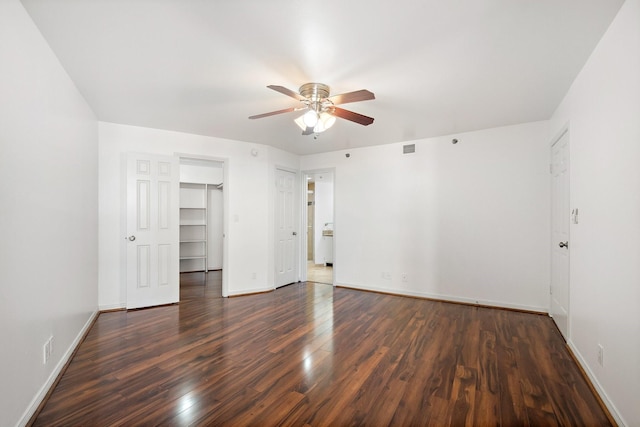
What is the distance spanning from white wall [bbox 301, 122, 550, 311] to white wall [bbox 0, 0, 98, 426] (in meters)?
3.75

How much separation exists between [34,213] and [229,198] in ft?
9.16

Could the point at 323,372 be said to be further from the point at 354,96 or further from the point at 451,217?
the point at 451,217

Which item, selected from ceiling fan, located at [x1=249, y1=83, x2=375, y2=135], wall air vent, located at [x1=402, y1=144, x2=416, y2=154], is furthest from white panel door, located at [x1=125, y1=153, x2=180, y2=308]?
wall air vent, located at [x1=402, y1=144, x2=416, y2=154]

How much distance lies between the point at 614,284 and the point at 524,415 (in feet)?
3.30

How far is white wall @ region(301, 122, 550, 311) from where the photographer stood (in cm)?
380

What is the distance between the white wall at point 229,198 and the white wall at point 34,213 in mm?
1028

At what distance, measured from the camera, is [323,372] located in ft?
7.66

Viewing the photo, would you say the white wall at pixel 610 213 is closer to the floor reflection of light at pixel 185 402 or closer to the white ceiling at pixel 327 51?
the white ceiling at pixel 327 51

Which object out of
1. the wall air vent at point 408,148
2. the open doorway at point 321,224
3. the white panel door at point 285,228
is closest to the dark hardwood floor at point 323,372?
the white panel door at point 285,228

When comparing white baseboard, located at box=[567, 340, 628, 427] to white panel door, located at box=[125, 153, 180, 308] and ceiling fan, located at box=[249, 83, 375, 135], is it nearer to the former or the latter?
ceiling fan, located at box=[249, 83, 375, 135]

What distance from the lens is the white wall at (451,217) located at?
3.80m

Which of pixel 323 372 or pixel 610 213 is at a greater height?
pixel 610 213

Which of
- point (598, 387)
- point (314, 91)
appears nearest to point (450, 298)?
point (598, 387)

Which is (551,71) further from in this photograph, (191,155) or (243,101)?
(191,155)
